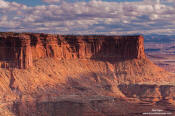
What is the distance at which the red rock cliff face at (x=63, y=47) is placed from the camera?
178 ft

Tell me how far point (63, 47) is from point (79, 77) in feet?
28.5

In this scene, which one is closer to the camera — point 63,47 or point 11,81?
point 11,81

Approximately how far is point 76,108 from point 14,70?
47.3 feet

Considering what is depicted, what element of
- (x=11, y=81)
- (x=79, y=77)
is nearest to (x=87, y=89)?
(x=79, y=77)

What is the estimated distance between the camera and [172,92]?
189 ft

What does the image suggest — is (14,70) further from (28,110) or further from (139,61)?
(139,61)

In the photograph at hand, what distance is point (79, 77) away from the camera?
60219mm

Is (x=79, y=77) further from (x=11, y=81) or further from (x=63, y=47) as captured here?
(x=11, y=81)

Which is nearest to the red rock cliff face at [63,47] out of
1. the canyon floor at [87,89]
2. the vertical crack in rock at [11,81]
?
the canyon floor at [87,89]

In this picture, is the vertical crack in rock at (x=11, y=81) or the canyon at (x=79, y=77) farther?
the vertical crack in rock at (x=11, y=81)

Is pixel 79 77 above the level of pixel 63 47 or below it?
below

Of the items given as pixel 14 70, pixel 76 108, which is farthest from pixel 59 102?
pixel 14 70

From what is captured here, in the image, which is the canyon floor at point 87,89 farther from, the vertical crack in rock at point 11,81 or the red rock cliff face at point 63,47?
the red rock cliff face at point 63,47

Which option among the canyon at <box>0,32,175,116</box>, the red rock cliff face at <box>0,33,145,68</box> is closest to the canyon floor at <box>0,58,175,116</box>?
the canyon at <box>0,32,175,116</box>
